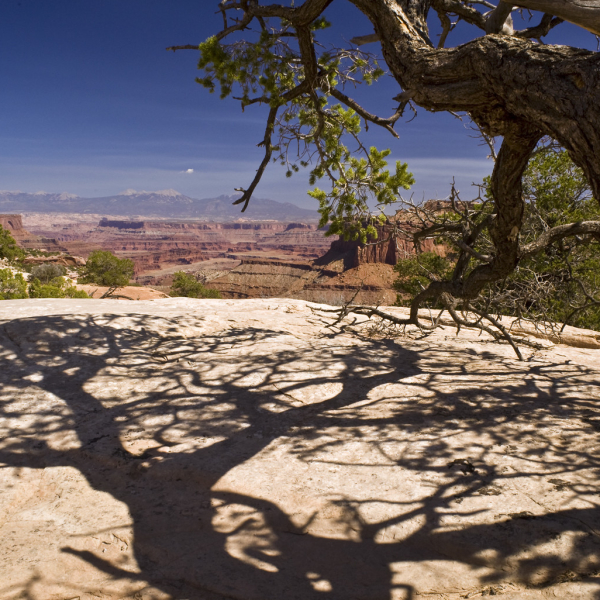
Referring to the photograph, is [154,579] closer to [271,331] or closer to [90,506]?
[90,506]

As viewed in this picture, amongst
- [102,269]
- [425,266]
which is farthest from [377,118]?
[102,269]

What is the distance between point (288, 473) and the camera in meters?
3.00

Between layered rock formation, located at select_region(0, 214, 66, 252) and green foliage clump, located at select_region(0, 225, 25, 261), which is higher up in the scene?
layered rock formation, located at select_region(0, 214, 66, 252)

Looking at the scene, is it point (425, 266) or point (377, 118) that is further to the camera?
point (425, 266)

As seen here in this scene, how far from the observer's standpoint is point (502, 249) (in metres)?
3.63

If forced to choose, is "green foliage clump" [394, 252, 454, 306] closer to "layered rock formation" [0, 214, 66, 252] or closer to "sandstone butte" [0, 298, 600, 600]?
"sandstone butte" [0, 298, 600, 600]

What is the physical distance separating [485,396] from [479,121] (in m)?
2.81

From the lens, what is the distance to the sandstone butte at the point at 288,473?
2.14 metres

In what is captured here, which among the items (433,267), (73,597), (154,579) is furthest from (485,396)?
(433,267)

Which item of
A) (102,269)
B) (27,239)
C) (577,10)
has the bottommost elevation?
(102,269)

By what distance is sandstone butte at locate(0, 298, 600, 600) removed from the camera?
2143 millimetres

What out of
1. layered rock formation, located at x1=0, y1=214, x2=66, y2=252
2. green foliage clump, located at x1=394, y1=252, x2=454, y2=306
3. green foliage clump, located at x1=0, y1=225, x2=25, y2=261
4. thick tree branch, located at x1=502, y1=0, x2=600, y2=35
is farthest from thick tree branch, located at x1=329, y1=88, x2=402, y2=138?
layered rock formation, located at x1=0, y1=214, x2=66, y2=252

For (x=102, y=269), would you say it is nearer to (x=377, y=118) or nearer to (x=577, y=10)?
(x=377, y=118)

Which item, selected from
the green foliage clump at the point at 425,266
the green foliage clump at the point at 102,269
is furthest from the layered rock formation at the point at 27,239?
the green foliage clump at the point at 425,266
